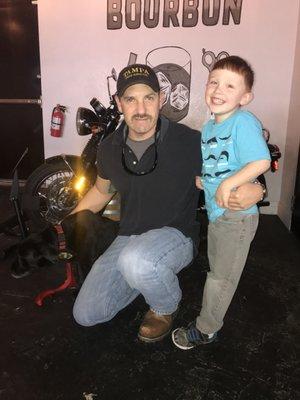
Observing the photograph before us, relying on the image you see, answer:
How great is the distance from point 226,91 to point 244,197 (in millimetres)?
457

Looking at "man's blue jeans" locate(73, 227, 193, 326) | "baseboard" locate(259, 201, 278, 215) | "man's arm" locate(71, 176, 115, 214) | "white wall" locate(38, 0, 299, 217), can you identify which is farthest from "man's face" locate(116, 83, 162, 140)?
"baseboard" locate(259, 201, 278, 215)

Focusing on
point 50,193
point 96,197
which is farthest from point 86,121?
point 96,197

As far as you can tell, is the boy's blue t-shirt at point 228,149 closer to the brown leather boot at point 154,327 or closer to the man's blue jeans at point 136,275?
the man's blue jeans at point 136,275

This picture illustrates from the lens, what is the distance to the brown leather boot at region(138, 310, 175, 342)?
1830 millimetres

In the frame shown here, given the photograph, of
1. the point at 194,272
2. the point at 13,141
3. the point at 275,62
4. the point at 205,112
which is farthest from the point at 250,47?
the point at 13,141

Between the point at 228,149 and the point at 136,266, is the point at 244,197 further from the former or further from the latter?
the point at 136,266

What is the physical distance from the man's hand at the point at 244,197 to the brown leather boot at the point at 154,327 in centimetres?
80

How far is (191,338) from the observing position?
1.79 m

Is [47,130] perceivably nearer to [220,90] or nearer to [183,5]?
[183,5]

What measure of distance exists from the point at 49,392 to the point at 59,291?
2.51 feet

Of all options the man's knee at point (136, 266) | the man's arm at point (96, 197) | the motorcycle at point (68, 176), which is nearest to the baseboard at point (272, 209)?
the motorcycle at point (68, 176)

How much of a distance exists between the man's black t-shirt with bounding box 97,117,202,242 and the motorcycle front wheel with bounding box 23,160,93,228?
1.29 metres

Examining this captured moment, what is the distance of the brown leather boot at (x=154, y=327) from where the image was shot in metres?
1.83

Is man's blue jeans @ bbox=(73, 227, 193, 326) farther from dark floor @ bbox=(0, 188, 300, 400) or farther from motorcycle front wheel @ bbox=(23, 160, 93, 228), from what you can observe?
motorcycle front wheel @ bbox=(23, 160, 93, 228)
